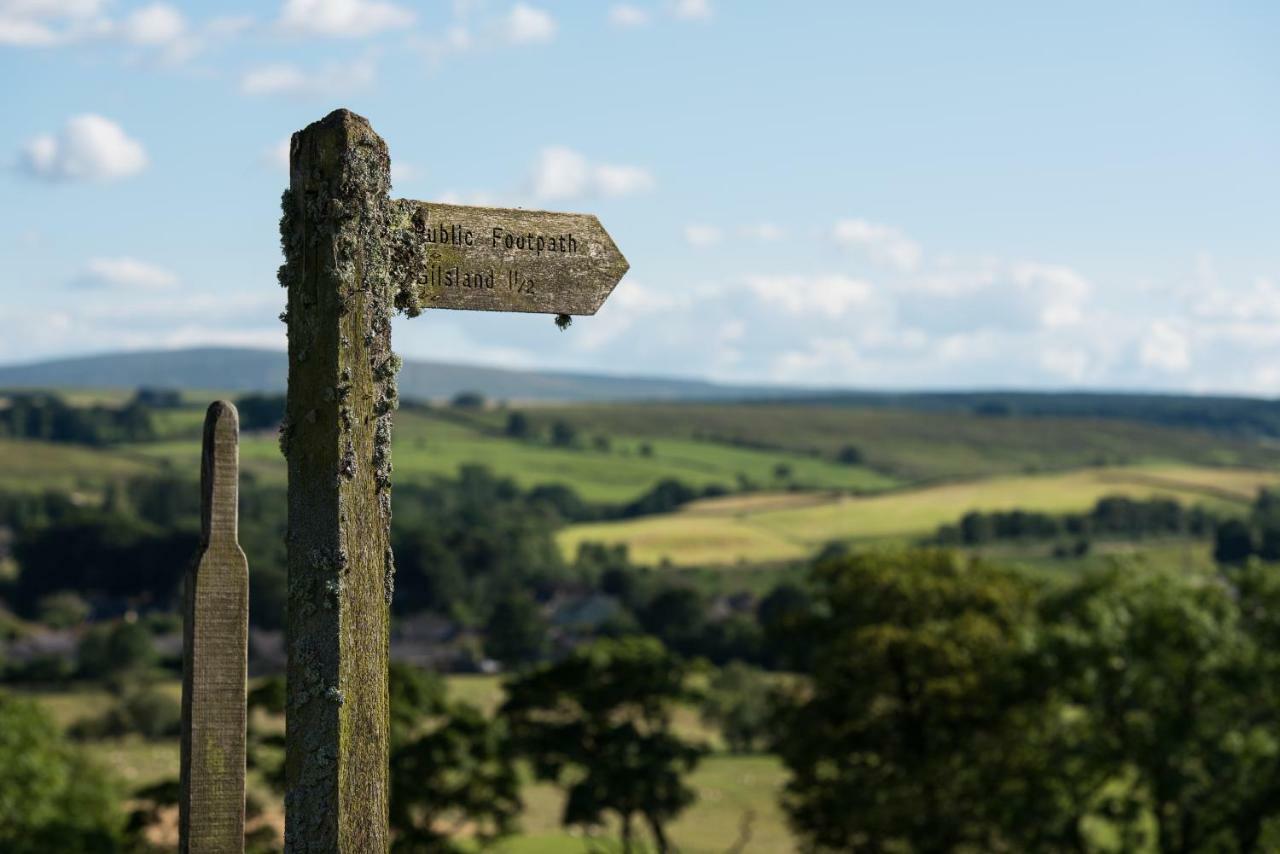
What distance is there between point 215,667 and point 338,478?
32.6 inches

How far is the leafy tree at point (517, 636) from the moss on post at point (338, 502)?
321ft

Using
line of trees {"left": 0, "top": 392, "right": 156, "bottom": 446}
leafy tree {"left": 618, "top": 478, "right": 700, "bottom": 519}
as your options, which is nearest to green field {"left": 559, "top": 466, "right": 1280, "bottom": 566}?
leafy tree {"left": 618, "top": 478, "right": 700, "bottom": 519}

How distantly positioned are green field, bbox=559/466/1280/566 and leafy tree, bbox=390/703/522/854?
264 feet

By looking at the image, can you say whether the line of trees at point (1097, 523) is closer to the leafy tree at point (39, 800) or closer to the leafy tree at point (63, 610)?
the leafy tree at point (63, 610)

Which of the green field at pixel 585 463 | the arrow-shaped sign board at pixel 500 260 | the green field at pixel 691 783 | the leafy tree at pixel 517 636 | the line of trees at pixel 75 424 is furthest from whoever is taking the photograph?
the line of trees at pixel 75 424

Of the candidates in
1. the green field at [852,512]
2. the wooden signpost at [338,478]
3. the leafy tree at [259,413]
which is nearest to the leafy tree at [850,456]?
the green field at [852,512]

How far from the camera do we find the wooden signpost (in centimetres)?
547

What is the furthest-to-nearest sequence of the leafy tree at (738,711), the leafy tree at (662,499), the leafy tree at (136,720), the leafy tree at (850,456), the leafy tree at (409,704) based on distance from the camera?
the leafy tree at (850,456)
the leafy tree at (662,499)
the leafy tree at (136,720)
the leafy tree at (738,711)
the leafy tree at (409,704)

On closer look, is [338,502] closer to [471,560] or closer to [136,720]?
[136,720]

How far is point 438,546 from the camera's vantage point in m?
125

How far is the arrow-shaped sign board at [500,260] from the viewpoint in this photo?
5852 mm

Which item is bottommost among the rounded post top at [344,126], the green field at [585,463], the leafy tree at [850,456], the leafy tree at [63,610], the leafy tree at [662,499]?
the leafy tree at [63,610]

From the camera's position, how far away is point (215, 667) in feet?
18.3

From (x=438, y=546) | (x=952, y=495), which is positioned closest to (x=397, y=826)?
(x=438, y=546)
